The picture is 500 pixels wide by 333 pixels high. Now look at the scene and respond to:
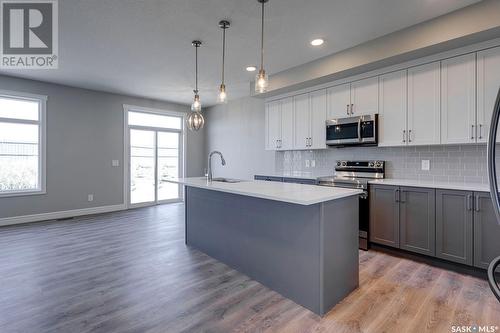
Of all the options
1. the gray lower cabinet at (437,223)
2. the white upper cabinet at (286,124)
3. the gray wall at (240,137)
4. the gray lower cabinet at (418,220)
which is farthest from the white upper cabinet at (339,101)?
the gray wall at (240,137)

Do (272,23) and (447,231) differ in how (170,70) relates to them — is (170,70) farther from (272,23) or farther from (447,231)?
(447,231)

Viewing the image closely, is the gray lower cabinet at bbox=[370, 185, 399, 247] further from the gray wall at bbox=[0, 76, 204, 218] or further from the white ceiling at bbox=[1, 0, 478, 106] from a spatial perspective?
the gray wall at bbox=[0, 76, 204, 218]

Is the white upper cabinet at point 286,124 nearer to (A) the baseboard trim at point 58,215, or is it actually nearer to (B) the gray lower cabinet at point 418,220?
(B) the gray lower cabinet at point 418,220

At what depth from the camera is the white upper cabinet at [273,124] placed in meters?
5.04

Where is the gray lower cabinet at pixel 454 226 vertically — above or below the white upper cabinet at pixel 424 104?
below

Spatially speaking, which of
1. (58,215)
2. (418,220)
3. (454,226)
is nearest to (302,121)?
(418,220)

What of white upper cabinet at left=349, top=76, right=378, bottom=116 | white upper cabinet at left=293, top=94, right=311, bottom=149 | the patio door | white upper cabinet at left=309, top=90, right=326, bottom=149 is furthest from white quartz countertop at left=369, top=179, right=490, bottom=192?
the patio door

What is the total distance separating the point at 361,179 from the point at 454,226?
119 centimetres

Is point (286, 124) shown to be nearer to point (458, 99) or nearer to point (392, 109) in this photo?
point (392, 109)

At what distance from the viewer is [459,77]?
2957 millimetres

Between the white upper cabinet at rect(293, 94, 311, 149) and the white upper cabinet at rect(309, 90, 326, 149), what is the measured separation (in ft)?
0.27

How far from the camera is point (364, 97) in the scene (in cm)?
379

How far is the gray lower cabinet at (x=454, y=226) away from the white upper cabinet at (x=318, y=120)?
1838 mm

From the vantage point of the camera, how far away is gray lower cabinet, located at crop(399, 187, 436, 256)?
2.96 m
